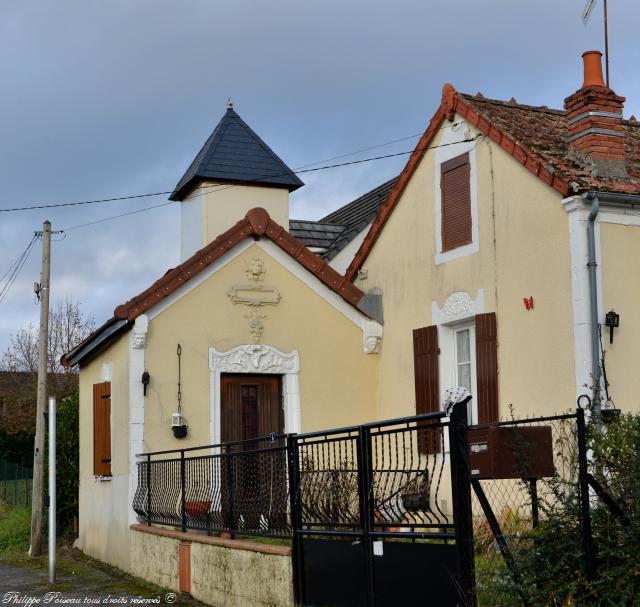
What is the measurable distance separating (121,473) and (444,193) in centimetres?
582

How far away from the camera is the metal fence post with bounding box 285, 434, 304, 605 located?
9359 millimetres

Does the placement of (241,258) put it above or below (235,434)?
above

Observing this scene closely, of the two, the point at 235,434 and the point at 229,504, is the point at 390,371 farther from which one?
the point at 229,504

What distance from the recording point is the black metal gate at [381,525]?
7.47 metres

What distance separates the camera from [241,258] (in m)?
15.0

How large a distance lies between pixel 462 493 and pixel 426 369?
691 cm

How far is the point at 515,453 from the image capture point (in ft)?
23.3

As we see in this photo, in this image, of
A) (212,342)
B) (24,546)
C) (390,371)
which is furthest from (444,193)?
(24,546)

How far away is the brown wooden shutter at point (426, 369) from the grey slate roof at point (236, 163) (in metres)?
6.49

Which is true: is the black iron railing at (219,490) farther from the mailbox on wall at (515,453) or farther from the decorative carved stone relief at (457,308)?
the mailbox on wall at (515,453)

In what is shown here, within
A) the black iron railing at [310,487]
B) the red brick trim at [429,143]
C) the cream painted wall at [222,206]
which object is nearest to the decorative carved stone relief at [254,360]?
the black iron railing at [310,487]

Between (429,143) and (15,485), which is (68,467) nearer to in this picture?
(15,485)

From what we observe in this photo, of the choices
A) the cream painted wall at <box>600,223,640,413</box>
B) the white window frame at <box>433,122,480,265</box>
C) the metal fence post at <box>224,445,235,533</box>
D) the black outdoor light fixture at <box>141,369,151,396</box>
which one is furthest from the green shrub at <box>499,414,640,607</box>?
the black outdoor light fixture at <box>141,369,151,396</box>

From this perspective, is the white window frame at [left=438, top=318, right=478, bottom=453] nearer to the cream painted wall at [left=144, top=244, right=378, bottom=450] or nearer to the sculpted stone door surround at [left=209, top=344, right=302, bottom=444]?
the cream painted wall at [left=144, top=244, right=378, bottom=450]
